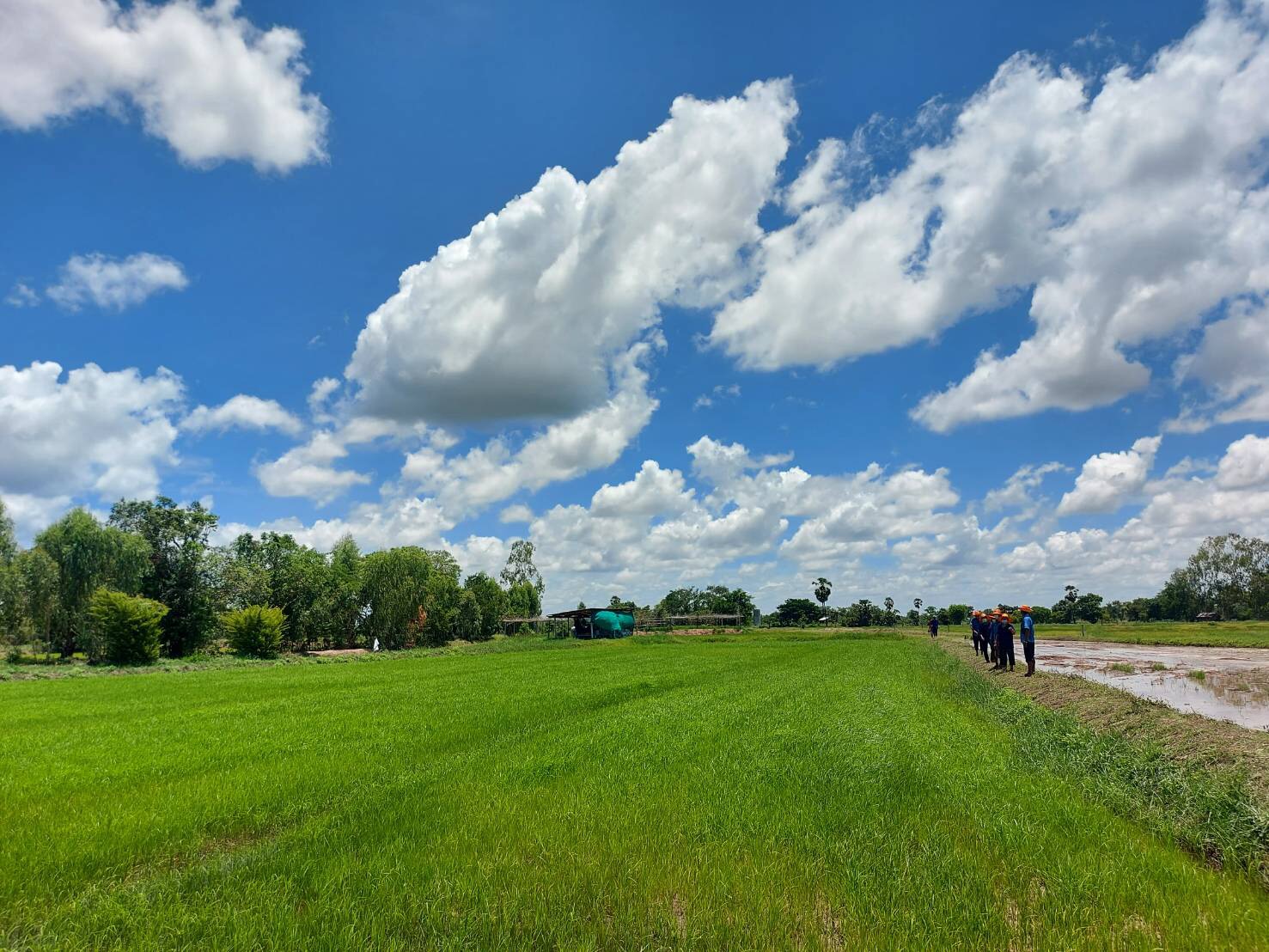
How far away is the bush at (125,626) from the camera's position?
1834 inches

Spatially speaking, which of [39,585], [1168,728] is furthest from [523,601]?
[1168,728]

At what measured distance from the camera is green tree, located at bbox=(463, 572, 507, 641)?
103 meters

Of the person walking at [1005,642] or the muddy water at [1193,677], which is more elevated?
the person walking at [1005,642]

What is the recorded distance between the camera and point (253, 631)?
57.5 metres

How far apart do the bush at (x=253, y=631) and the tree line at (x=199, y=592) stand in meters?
0.11

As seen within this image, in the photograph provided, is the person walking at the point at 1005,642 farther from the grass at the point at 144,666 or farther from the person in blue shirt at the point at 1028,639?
the grass at the point at 144,666

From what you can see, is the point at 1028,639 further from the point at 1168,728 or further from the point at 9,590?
the point at 9,590

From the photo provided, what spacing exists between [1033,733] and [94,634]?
229ft

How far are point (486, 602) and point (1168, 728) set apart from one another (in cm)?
10103

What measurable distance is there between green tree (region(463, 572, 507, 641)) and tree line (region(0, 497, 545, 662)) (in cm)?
22

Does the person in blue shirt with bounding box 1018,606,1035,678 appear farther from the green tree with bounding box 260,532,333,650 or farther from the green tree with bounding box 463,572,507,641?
the green tree with bounding box 463,572,507,641

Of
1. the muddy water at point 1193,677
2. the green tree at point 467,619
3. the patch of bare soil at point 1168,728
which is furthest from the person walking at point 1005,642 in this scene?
the green tree at point 467,619

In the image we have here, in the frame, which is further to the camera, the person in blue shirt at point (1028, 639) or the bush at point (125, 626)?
the bush at point (125, 626)

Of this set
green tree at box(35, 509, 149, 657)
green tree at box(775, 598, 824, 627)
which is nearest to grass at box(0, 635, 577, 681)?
green tree at box(35, 509, 149, 657)
